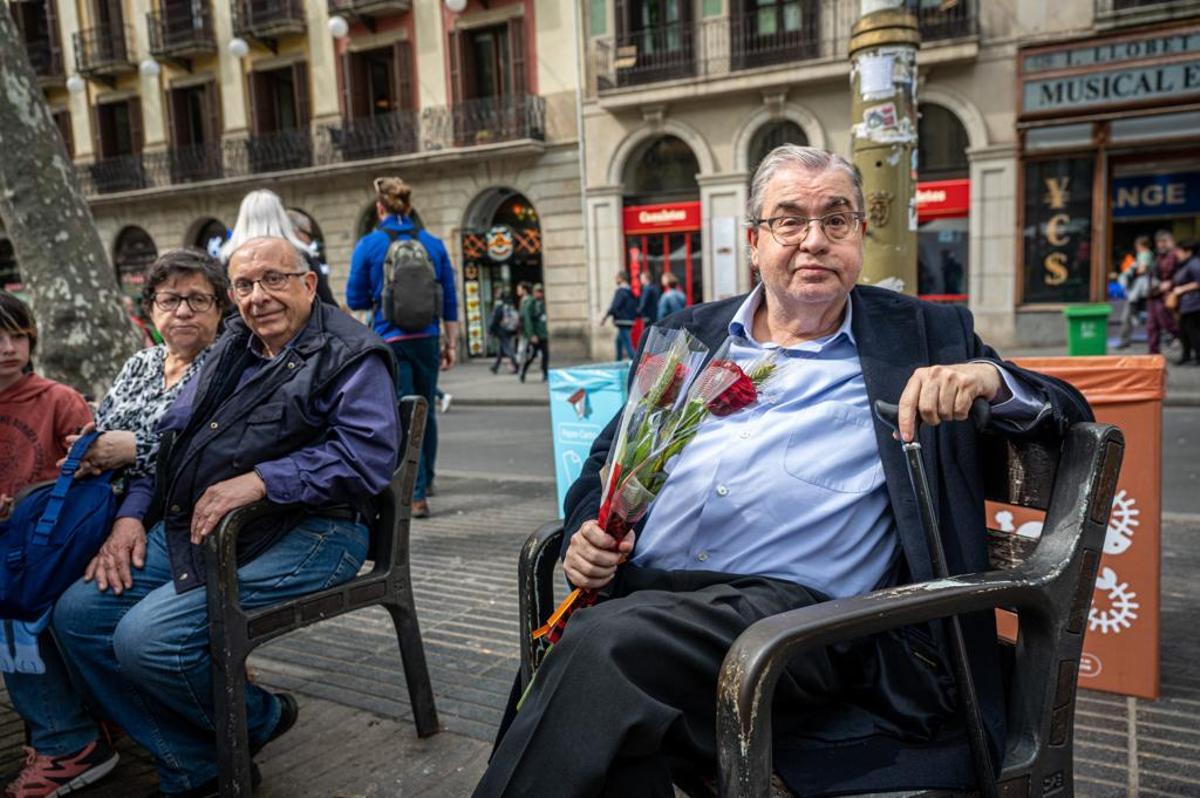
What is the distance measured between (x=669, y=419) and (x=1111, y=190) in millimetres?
18181

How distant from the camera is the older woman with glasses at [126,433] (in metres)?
2.80

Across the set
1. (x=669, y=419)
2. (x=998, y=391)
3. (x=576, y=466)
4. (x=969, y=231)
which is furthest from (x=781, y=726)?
(x=969, y=231)

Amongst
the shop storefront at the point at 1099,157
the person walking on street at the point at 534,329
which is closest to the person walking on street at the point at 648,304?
the person walking on street at the point at 534,329

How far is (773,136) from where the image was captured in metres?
19.5

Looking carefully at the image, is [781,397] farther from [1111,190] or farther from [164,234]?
[164,234]

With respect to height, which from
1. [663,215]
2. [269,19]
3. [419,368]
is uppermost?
[269,19]

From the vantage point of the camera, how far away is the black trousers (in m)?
1.58

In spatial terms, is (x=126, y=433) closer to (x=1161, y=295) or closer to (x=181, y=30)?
(x=1161, y=295)

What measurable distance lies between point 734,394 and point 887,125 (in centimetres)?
369

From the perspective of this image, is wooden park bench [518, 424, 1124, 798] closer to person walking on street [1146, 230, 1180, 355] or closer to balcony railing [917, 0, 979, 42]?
person walking on street [1146, 230, 1180, 355]

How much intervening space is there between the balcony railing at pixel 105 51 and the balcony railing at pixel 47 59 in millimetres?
1503

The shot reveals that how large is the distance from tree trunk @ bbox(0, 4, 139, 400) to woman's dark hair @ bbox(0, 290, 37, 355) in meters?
2.59

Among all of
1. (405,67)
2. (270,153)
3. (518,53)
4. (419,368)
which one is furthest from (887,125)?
(270,153)

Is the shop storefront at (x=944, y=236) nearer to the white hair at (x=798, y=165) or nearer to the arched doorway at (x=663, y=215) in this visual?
the arched doorway at (x=663, y=215)
